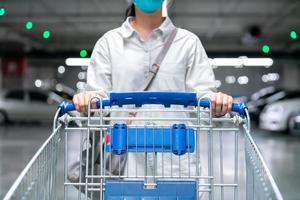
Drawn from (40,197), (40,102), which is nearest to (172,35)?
(40,197)

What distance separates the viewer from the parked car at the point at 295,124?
12643 millimetres

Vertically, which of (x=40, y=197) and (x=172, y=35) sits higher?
(x=172, y=35)

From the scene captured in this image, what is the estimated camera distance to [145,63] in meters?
2.03

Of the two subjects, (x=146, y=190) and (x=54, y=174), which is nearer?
(x=146, y=190)

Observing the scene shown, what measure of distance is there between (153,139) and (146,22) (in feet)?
2.02

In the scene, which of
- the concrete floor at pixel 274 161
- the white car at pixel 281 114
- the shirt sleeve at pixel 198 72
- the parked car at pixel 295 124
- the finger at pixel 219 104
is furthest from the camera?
the white car at pixel 281 114

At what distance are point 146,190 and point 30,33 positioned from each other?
20904mm

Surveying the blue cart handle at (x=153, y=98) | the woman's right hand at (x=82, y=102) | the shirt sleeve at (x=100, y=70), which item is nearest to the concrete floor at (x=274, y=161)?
the shirt sleeve at (x=100, y=70)

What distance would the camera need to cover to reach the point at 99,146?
185 centimetres

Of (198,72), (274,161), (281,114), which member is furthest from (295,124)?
(198,72)

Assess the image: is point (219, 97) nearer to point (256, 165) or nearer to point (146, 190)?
point (256, 165)

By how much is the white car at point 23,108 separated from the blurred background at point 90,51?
4cm

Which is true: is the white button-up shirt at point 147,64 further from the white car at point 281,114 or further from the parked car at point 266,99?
the parked car at point 266,99

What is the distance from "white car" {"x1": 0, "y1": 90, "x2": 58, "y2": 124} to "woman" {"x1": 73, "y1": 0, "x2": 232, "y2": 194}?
16.9m
